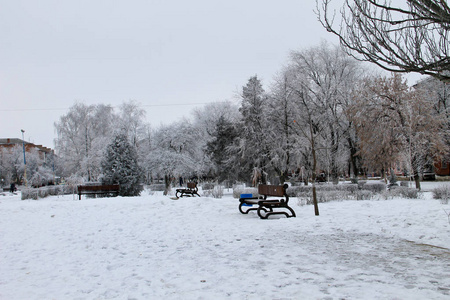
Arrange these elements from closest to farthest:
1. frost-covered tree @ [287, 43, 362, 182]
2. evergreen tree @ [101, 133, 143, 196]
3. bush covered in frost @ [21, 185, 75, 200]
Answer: evergreen tree @ [101, 133, 143, 196], bush covered in frost @ [21, 185, 75, 200], frost-covered tree @ [287, 43, 362, 182]

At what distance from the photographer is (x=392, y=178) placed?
19.5 m

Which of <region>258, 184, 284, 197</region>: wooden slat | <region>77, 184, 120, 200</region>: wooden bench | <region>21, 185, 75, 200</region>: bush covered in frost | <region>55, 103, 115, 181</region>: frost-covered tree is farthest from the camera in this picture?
<region>55, 103, 115, 181</region>: frost-covered tree

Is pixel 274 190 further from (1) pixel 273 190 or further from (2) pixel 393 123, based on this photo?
(2) pixel 393 123

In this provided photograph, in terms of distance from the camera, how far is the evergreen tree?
2000 cm

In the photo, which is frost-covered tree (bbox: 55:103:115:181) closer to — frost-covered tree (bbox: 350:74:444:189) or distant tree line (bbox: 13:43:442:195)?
distant tree line (bbox: 13:43:442:195)

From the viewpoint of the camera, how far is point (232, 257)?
490 centimetres

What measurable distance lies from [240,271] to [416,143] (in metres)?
18.5

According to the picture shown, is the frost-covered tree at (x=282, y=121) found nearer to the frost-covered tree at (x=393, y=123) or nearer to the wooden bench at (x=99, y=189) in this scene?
the frost-covered tree at (x=393, y=123)

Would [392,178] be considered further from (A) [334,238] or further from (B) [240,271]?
(B) [240,271]

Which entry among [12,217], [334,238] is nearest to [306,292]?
[334,238]

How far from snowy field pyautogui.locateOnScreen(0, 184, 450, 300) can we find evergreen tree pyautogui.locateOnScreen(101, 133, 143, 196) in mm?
10748

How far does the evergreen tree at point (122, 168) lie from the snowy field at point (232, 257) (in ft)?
35.3

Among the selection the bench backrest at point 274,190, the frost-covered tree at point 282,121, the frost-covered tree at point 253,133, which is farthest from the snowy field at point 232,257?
the frost-covered tree at point 282,121

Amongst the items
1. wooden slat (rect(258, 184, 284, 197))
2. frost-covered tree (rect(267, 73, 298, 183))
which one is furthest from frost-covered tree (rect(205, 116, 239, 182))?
wooden slat (rect(258, 184, 284, 197))
